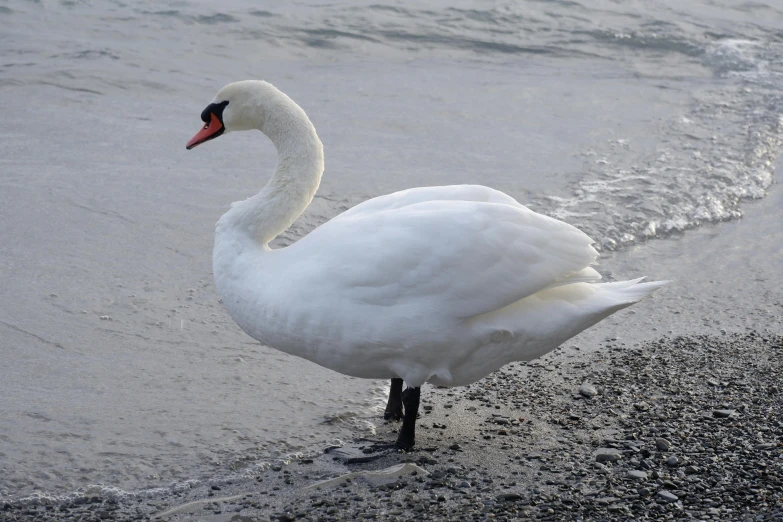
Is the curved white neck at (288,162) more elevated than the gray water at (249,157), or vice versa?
the curved white neck at (288,162)

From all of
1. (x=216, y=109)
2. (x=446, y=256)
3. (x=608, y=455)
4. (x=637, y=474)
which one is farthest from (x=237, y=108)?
(x=637, y=474)

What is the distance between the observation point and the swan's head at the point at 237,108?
477cm

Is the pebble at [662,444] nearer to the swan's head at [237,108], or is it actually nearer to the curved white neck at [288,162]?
the curved white neck at [288,162]

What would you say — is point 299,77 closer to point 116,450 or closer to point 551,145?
point 551,145

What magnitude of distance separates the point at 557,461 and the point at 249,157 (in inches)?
189

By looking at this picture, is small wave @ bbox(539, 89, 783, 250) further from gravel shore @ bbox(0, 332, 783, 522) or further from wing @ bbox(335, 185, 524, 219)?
wing @ bbox(335, 185, 524, 219)

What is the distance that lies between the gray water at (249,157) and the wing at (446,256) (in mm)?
939

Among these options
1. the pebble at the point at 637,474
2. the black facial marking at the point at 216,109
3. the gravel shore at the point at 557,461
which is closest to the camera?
the gravel shore at the point at 557,461

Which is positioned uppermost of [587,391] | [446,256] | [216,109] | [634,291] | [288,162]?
[216,109]

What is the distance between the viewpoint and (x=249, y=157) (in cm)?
829

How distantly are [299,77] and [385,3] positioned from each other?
3493mm

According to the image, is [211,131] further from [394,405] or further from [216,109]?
[394,405]

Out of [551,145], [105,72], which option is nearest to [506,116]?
[551,145]

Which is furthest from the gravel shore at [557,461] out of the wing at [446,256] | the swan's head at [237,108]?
the swan's head at [237,108]
